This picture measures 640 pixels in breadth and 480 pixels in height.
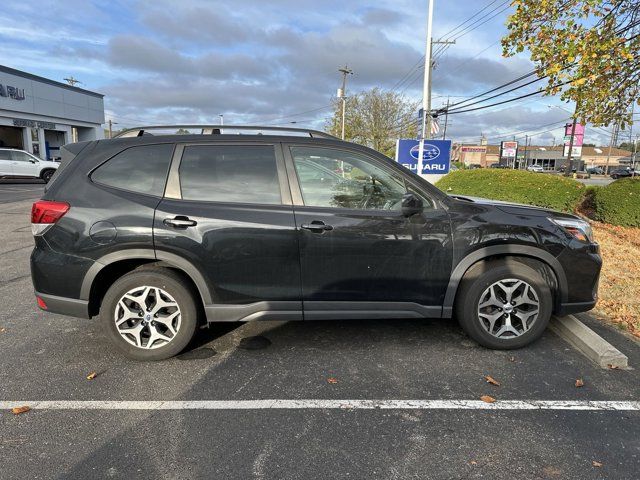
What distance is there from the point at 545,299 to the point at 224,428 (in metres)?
2.80

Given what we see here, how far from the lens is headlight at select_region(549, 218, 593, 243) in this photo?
12.8 feet

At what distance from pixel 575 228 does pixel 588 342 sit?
1.00 meters

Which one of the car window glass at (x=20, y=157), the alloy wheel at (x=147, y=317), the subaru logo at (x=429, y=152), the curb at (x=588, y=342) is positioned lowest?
the curb at (x=588, y=342)

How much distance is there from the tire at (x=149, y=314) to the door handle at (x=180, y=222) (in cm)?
41

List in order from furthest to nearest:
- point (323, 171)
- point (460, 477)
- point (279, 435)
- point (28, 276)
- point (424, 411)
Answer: point (28, 276)
point (323, 171)
point (424, 411)
point (279, 435)
point (460, 477)

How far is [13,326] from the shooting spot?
4.47m

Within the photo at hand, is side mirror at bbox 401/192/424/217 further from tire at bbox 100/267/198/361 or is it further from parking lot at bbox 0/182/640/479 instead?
tire at bbox 100/267/198/361

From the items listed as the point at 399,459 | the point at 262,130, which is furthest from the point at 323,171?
the point at 399,459

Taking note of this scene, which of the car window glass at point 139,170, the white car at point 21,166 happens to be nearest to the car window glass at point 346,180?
the car window glass at point 139,170

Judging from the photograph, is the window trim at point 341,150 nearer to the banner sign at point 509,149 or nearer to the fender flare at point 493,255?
the fender flare at point 493,255

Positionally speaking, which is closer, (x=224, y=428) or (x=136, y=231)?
(x=224, y=428)

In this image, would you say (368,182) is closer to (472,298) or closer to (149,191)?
(472,298)

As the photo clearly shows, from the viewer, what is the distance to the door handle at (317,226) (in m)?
3.61

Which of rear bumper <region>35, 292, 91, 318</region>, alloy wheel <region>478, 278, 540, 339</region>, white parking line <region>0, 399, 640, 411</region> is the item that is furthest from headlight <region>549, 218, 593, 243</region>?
rear bumper <region>35, 292, 91, 318</region>
